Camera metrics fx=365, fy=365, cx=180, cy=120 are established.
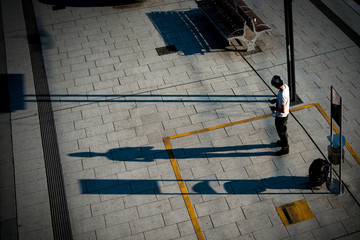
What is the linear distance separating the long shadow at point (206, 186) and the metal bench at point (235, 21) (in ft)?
16.1

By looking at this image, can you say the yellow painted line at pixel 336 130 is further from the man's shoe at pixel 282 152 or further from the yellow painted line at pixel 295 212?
the yellow painted line at pixel 295 212

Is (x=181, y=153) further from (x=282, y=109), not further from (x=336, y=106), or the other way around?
(x=336, y=106)

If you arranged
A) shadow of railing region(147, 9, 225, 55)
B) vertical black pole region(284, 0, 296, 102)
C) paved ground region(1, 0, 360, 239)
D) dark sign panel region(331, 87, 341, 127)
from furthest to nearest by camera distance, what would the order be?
shadow of railing region(147, 9, 225, 55)
vertical black pole region(284, 0, 296, 102)
paved ground region(1, 0, 360, 239)
dark sign panel region(331, 87, 341, 127)

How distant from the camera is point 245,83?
10.4 metres

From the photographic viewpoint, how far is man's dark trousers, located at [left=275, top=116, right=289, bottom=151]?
7957mm

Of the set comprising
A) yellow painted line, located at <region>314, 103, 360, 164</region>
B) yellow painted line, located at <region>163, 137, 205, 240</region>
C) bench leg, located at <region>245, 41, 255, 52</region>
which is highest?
bench leg, located at <region>245, 41, 255, 52</region>

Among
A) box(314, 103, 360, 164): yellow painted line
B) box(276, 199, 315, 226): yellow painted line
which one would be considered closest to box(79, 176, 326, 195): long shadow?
box(276, 199, 315, 226): yellow painted line

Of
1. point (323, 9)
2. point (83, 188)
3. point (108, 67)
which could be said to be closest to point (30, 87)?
point (108, 67)

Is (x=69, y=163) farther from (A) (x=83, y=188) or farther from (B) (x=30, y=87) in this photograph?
(B) (x=30, y=87)

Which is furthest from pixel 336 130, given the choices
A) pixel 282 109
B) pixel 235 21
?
pixel 235 21

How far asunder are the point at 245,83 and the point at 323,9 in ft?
16.1

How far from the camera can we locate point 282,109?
7.76 m

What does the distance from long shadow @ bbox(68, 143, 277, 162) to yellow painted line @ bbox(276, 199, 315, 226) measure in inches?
55.0

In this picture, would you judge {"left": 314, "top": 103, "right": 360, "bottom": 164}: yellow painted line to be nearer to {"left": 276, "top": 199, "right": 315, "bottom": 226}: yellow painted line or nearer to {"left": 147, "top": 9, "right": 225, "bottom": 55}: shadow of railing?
{"left": 276, "top": 199, "right": 315, "bottom": 226}: yellow painted line
